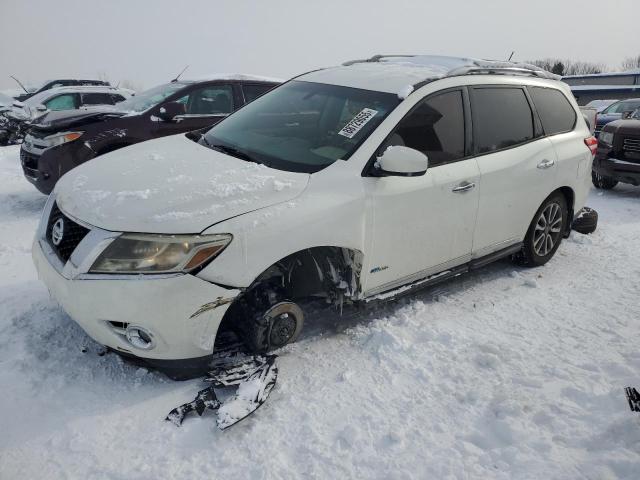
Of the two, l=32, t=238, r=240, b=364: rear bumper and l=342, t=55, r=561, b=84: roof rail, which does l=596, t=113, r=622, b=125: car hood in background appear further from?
l=32, t=238, r=240, b=364: rear bumper

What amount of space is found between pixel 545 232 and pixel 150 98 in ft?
17.3

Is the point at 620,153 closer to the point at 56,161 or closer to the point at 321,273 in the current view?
the point at 321,273

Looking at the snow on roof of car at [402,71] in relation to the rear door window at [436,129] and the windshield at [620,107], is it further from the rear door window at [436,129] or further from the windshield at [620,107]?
the windshield at [620,107]

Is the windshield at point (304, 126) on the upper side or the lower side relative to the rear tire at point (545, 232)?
upper

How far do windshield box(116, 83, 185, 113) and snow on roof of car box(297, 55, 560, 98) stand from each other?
10.3 ft

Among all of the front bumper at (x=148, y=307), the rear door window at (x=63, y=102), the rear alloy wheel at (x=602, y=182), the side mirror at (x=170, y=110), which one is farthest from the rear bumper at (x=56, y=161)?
the rear alloy wheel at (x=602, y=182)

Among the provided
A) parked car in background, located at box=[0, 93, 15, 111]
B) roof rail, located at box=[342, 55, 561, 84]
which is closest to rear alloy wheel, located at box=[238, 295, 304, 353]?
roof rail, located at box=[342, 55, 561, 84]

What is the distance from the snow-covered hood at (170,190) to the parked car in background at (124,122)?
2.94m

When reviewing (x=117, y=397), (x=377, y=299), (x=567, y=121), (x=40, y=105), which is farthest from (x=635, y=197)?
(x=40, y=105)

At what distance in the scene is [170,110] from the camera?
6.21 meters

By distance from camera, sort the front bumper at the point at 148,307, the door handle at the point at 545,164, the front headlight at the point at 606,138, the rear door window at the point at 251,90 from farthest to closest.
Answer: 1. the front headlight at the point at 606,138
2. the rear door window at the point at 251,90
3. the door handle at the point at 545,164
4. the front bumper at the point at 148,307

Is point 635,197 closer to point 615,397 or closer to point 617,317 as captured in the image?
point 617,317

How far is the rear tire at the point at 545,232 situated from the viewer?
4367 millimetres

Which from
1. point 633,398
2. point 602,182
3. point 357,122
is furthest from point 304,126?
point 602,182
